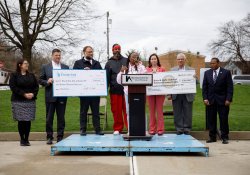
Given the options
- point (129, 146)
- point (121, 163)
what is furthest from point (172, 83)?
point (121, 163)

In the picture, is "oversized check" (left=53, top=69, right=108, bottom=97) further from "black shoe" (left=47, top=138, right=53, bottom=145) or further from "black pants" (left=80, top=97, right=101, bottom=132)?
"black shoe" (left=47, top=138, right=53, bottom=145)

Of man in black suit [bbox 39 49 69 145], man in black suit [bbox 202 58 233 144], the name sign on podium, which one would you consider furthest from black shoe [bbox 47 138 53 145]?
man in black suit [bbox 202 58 233 144]

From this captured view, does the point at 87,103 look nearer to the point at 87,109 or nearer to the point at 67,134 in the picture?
the point at 87,109

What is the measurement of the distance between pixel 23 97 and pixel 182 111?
4035mm

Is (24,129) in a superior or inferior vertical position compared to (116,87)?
inferior

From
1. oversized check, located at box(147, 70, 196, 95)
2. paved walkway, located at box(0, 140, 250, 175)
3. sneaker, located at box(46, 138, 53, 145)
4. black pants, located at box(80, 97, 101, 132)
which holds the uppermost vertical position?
oversized check, located at box(147, 70, 196, 95)

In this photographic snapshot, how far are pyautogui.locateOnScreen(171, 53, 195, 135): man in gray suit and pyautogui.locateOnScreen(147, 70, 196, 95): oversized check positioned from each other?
220 mm

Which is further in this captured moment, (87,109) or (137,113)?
(87,109)

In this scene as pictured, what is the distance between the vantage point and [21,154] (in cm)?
941

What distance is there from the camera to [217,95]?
11086 millimetres

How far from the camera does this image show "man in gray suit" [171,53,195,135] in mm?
11336

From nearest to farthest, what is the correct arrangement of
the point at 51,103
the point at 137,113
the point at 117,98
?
the point at 137,113
the point at 51,103
the point at 117,98

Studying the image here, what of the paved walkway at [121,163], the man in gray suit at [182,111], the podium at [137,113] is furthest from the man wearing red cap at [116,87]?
the paved walkway at [121,163]

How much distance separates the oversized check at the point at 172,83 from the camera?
11.2 metres
